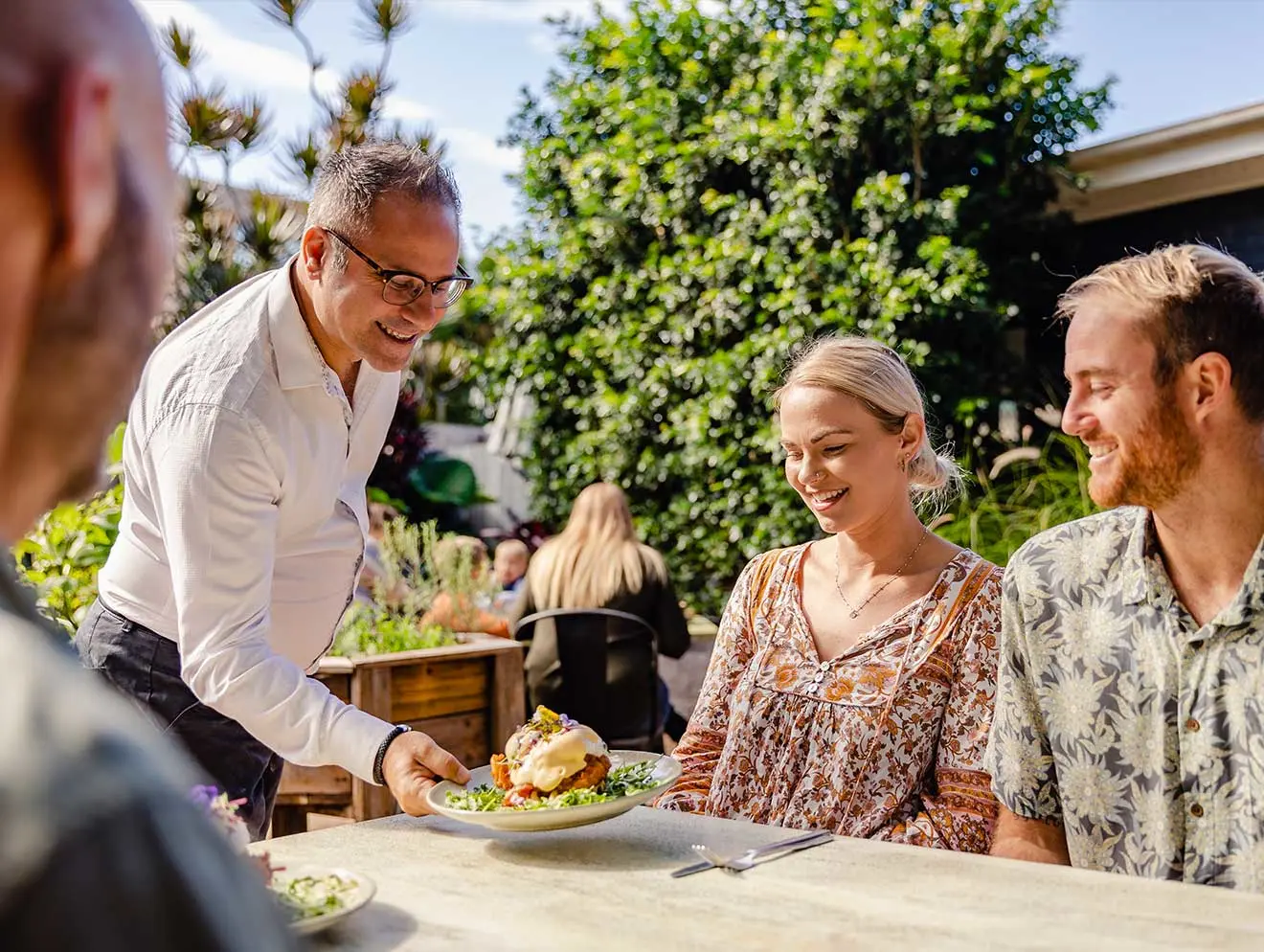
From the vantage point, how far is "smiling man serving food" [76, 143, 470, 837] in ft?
6.58

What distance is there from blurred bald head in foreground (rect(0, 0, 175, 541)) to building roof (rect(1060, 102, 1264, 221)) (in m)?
7.17

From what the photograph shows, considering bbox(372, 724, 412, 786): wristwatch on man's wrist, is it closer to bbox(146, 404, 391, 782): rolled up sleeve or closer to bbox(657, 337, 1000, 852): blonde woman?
bbox(146, 404, 391, 782): rolled up sleeve

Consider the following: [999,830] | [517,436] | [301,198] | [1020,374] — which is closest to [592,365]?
[517,436]

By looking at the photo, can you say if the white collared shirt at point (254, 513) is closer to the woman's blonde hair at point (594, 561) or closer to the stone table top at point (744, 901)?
the stone table top at point (744, 901)

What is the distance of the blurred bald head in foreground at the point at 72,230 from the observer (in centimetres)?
35

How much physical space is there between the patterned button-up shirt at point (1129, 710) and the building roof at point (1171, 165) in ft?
17.9

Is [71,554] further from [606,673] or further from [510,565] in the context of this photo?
[510,565]

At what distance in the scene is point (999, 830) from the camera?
1.99 meters

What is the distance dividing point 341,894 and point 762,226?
6.00 metres

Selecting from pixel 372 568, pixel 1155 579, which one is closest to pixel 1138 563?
pixel 1155 579

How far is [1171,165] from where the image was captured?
22.1ft

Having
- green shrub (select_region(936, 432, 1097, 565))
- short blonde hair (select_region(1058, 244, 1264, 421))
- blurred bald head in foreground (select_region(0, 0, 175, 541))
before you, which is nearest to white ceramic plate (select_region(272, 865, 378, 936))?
blurred bald head in foreground (select_region(0, 0, 175, 541))

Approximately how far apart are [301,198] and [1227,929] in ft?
34.0

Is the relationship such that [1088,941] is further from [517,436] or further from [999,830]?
[517,436]
